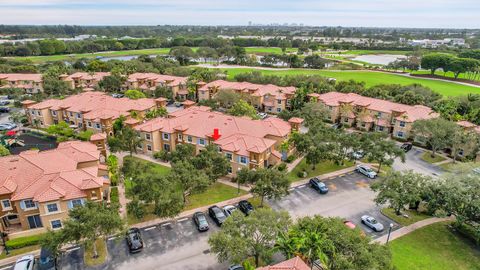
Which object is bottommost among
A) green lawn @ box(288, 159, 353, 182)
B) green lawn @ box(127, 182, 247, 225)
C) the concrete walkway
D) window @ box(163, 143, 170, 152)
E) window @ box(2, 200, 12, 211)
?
green lawn @ box(127, 182, 247, 225)

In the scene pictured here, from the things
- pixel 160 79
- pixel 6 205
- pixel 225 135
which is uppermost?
pixel 160 79

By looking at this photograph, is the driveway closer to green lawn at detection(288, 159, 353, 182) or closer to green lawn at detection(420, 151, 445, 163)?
green lawn at detection(420, 151, 445, 163)

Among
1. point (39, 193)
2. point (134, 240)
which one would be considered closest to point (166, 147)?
point (39, 193)

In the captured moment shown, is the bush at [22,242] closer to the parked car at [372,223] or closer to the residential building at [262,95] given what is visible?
the parked car at [372,223]

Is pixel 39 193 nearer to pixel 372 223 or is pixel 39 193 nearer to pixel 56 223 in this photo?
pixel 56 223

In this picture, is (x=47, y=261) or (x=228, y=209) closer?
(x=47, y=261)

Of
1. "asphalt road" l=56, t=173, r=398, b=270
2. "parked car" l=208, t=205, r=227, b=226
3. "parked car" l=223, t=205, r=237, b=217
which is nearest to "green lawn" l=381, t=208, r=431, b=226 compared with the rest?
"asphalt road" l=56, t=173, r=398, b=270
